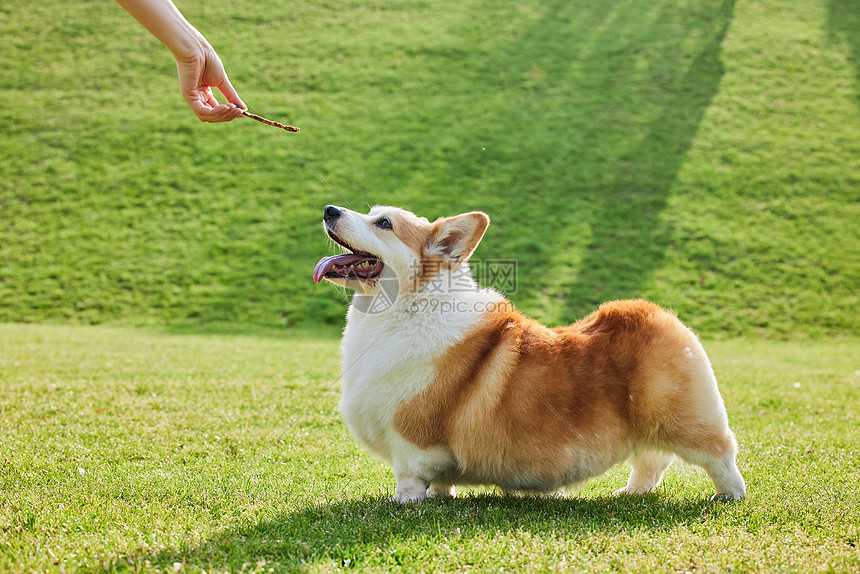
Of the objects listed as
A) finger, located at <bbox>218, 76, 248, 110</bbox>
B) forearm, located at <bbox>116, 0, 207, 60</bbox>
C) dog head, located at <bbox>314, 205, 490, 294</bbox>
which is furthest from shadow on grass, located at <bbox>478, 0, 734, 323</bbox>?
forearm, located at <bbox>116, 0, 207, 60</bbox>

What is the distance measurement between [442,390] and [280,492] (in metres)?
1.35

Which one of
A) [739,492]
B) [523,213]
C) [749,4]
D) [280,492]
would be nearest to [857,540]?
[739,492]

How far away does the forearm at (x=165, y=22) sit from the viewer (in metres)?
3.82

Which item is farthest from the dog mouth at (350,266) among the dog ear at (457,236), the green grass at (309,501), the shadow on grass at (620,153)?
the shadow on grass at (620,153)

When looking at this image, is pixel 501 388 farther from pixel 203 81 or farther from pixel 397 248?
pixel 203 81

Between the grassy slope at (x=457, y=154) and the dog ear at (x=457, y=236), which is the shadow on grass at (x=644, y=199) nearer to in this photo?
the grassy slope at (x=457, y=154)

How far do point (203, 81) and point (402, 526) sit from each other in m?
3.33

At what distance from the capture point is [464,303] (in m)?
4.22

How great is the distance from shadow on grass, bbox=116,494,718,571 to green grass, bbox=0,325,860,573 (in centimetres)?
1

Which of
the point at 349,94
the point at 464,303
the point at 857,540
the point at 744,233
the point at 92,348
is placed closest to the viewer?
the point at 857,540

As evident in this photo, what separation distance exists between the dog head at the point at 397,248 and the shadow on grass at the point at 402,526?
58.9 inches

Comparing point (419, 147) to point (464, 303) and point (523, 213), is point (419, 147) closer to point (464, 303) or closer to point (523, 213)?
point (523, 213)

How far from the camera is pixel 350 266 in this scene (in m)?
4.39

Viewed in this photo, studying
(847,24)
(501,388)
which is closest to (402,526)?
(501,388)
